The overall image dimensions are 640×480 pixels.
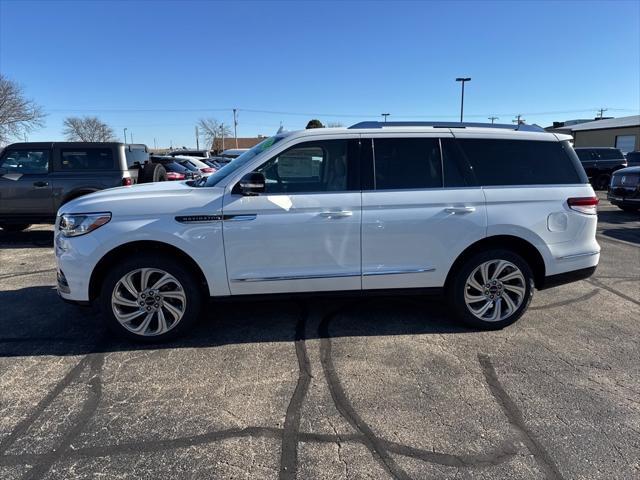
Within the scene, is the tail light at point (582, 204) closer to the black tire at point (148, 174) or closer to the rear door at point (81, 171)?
the rear door at point (81, 171)

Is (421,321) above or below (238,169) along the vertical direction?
below

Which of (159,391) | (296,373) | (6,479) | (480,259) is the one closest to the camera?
(6,479)

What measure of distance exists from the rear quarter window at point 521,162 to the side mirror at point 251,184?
6.34 feet

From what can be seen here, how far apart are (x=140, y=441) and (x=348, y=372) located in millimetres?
1547

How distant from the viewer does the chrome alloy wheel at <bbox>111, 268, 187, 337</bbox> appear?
390 centimetres

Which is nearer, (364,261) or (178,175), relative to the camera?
(364,261)

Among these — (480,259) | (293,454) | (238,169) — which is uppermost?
(238,169)

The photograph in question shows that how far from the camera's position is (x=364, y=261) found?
4.07m

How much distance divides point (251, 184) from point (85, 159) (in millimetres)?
6151

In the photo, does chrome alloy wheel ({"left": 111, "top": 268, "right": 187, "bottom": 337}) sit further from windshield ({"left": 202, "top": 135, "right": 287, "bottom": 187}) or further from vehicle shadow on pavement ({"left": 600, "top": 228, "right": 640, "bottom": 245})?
vehicle shadow on pavement ({"left": 600, "top": 228, "right": 640, "bottom": 245})

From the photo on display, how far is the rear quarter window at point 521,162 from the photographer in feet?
13.9

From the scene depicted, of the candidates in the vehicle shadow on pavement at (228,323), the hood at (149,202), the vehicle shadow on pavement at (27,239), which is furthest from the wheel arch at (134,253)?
the vehicle shadow on pavement at (27,239)

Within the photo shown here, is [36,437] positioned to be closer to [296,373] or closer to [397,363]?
[296,373]

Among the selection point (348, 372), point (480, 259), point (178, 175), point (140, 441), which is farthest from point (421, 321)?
point (178, 175)
